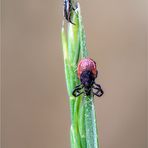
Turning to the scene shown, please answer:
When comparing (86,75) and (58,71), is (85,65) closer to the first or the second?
(86,75)

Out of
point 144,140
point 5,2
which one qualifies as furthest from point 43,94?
point 144,140

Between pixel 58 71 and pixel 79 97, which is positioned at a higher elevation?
pixel 58 71

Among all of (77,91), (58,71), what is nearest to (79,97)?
(77,91)

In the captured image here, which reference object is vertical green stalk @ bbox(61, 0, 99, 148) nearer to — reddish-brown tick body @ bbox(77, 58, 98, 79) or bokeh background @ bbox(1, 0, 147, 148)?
reddish-brown tick body @ bbox(77, 58, 98, 79)

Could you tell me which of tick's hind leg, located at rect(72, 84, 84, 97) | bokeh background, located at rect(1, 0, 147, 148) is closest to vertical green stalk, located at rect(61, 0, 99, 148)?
tick's hind leg, located at rect(72, 84, 84, 97)

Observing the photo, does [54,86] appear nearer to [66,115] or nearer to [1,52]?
[66,115]

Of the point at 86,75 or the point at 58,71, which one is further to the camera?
the point at 58,71
